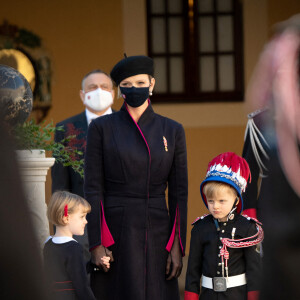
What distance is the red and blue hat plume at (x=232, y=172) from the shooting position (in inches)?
173

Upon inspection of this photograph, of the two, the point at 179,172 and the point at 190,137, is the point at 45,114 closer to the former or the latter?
the point at 190,137

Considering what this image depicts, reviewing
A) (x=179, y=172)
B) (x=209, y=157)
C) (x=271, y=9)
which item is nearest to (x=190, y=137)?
(x=209, y=157)

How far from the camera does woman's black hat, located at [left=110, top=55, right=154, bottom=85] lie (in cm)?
446

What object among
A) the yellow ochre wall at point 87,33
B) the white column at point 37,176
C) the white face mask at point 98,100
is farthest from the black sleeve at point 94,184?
the yellow ochre wall at point 87,33

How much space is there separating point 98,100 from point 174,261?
2.00 m

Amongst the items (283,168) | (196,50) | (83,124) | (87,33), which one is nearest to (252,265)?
(83,124)

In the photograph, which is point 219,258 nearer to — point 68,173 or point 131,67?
point 131,67

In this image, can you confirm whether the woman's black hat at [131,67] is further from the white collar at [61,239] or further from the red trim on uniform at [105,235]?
the white collar at [61,239]

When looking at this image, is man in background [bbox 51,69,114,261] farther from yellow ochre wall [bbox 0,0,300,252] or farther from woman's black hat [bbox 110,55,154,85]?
yellow ochre wall [bbox 0,0,300,252]

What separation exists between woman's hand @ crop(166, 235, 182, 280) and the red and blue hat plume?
40 centimetres

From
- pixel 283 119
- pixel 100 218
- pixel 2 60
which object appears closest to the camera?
pixel 283 119

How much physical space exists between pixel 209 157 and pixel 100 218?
16.2 feet

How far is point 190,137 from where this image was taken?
30.0ft

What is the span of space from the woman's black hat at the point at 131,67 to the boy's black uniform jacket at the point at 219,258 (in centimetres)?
92
